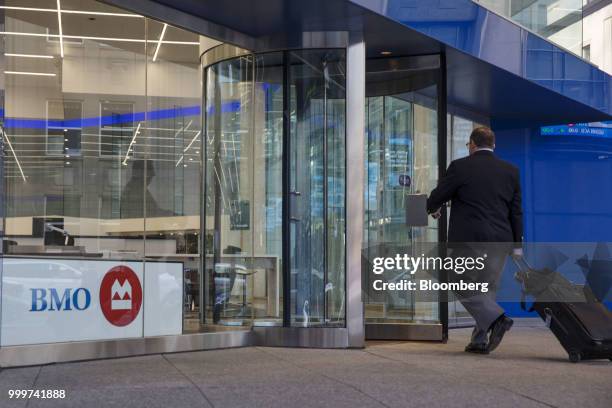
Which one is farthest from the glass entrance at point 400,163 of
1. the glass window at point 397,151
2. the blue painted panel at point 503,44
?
the blue painted panel at point 503,44

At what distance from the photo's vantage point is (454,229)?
8.20m

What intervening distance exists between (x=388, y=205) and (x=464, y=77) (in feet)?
6.32

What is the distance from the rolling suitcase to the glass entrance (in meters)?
2.62

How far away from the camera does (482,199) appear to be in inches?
320

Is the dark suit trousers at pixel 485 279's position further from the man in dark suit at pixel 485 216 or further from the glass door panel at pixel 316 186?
the glass door panel at pixel 316 186

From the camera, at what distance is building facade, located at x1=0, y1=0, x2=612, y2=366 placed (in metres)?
Result: 7.69

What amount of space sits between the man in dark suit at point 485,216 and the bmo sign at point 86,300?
2.50m

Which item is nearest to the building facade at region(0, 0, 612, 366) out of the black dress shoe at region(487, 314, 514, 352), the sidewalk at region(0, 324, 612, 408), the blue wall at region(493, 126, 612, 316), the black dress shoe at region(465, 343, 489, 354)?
the sidewalk at region(0, 324, 612, 408)

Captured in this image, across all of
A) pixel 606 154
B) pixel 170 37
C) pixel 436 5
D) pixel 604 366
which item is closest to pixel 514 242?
pixel 604 366

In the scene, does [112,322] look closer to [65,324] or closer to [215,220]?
[65,324]

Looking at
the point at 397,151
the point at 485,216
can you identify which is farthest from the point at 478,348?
the point at 397,151

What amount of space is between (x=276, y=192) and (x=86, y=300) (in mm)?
2412

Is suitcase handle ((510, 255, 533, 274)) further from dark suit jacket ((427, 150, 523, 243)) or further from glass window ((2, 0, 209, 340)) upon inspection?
glass window ((2, 0, 209, 340))

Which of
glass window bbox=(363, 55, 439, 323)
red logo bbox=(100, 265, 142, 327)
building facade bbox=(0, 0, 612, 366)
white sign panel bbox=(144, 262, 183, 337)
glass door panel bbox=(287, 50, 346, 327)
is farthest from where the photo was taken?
glass window bbox=(363, 55, 439, 323)
